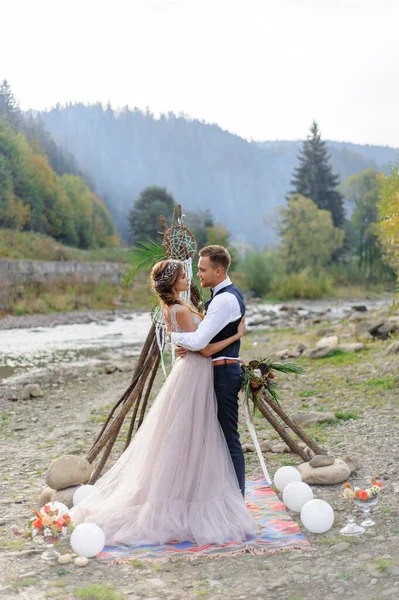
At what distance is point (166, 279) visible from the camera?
567 centimetres

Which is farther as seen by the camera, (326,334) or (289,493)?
(326,334)

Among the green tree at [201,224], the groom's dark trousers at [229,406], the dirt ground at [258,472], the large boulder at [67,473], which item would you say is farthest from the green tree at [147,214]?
the groom's dark trousers at [229,406]

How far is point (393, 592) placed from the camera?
4.25m

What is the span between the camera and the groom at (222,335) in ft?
18.1

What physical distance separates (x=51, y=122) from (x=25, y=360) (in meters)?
161

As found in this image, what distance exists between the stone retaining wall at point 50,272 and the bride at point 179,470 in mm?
34114

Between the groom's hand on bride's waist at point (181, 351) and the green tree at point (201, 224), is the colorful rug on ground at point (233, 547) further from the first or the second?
the green tree at point (201, 224)

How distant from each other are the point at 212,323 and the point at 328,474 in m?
2.19

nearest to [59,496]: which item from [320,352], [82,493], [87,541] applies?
[82,493]

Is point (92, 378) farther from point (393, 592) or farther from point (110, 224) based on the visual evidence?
point (110, 224)

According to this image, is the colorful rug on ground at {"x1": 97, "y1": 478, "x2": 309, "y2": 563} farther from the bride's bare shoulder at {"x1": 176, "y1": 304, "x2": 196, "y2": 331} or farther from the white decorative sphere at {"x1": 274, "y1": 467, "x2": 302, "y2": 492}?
the bride's bare shoulder at {"x1": 176, "y1": 304, "x2": 196, "y2": 331}

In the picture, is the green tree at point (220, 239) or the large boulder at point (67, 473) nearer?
the large boulder at point (67, 473)

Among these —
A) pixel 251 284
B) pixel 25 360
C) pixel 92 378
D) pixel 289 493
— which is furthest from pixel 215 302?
pixel 251 284

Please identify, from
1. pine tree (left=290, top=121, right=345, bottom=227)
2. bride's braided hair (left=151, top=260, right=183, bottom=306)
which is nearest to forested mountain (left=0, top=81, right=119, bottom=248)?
pine tree (left=290, top=121, right=345, bottom=227)
